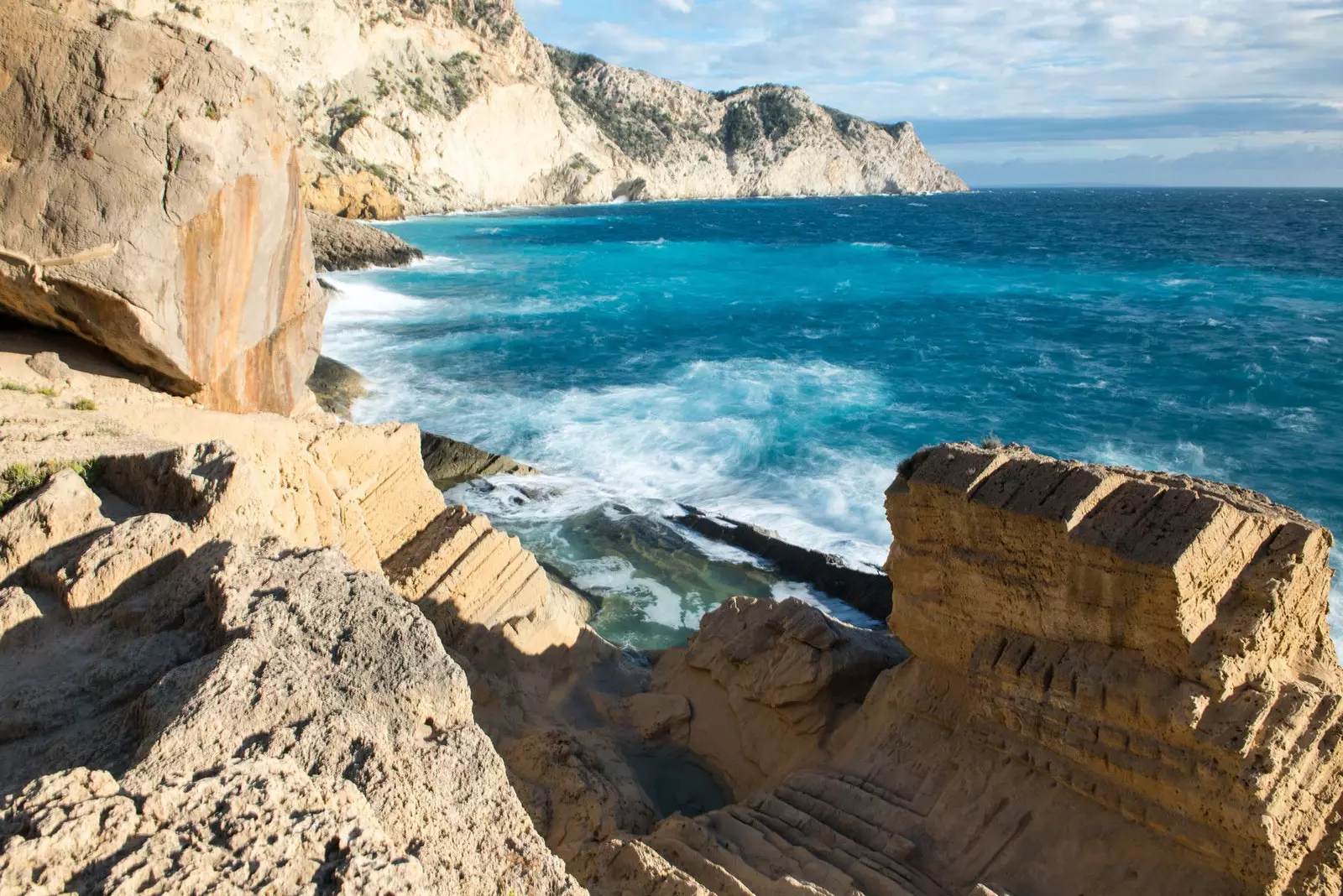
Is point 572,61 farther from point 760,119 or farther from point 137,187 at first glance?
point 137,187

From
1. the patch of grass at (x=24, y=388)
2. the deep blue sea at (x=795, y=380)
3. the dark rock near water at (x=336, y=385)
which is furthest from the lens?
the dark rock near water at (x=336, y=385)

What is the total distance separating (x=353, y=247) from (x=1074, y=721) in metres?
44.0

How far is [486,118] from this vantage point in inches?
3356

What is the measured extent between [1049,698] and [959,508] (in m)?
1.43

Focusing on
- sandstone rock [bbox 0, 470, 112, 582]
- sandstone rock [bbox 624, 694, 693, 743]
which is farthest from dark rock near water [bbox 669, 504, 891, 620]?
sandstone rock [bbox 0, 470, 112, 582]

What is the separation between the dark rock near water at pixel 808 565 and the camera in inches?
540

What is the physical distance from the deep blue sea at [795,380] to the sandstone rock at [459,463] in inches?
20.1

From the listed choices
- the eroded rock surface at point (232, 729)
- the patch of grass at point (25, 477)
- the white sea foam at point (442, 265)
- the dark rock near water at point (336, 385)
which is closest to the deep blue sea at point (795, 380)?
the white sea foam at point (442, 265)

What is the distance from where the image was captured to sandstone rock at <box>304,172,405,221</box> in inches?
2250

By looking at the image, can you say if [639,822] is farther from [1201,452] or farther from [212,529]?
[1201,452]

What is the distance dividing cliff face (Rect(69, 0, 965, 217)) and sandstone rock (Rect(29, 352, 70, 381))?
376cm

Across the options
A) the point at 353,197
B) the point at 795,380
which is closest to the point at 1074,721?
the point at 795,380

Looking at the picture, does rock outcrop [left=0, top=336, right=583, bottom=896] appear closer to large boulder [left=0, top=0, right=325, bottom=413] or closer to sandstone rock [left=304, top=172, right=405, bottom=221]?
large boulder [left=0, top=0, right=325, bottom=413]

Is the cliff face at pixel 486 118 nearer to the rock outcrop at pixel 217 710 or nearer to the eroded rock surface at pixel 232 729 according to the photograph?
the rock outcrop at pixel 217 710
